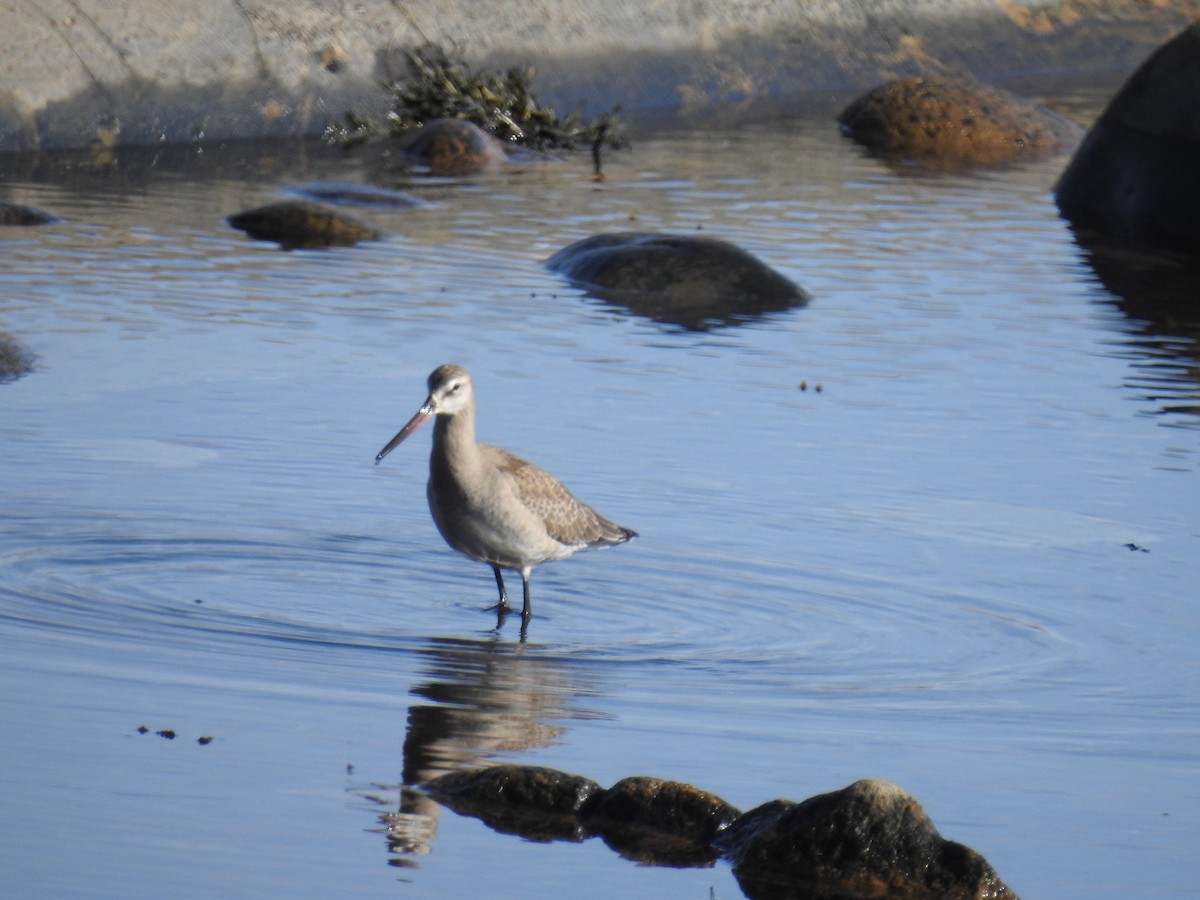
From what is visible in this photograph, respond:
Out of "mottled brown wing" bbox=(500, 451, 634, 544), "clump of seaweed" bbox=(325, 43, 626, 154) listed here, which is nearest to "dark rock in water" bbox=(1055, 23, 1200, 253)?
"clump of seaweed" bbox=(325, 43, 626, 154)

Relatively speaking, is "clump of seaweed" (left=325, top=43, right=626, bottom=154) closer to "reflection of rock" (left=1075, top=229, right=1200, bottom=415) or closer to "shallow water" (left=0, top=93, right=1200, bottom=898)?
"reflection of rock" (left=1075, top=229, right=1200, bottom=415)

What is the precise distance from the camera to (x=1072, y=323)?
53.3 ft

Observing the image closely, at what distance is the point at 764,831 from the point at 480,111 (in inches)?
751

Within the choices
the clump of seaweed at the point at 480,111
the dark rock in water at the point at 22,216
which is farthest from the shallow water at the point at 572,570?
the clump of seaweed at the point at 480,111

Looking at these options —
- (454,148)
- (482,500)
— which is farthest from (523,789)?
(454,148)

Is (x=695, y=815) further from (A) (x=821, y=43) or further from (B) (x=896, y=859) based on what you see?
(A) (x=821, y=43)

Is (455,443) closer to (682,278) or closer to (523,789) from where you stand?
(523,789)

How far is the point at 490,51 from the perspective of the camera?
26.4m

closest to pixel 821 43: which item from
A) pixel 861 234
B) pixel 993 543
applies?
pixel 861 234

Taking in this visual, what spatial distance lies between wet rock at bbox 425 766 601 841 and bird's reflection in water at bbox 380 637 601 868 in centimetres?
11

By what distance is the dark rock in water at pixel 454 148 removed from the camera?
23453 millimetres

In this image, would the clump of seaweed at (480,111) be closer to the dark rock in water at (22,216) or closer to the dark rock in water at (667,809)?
the dark rock in water at (22,216)

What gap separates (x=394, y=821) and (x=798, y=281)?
11.1 meters

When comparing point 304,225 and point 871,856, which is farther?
point 304,225
